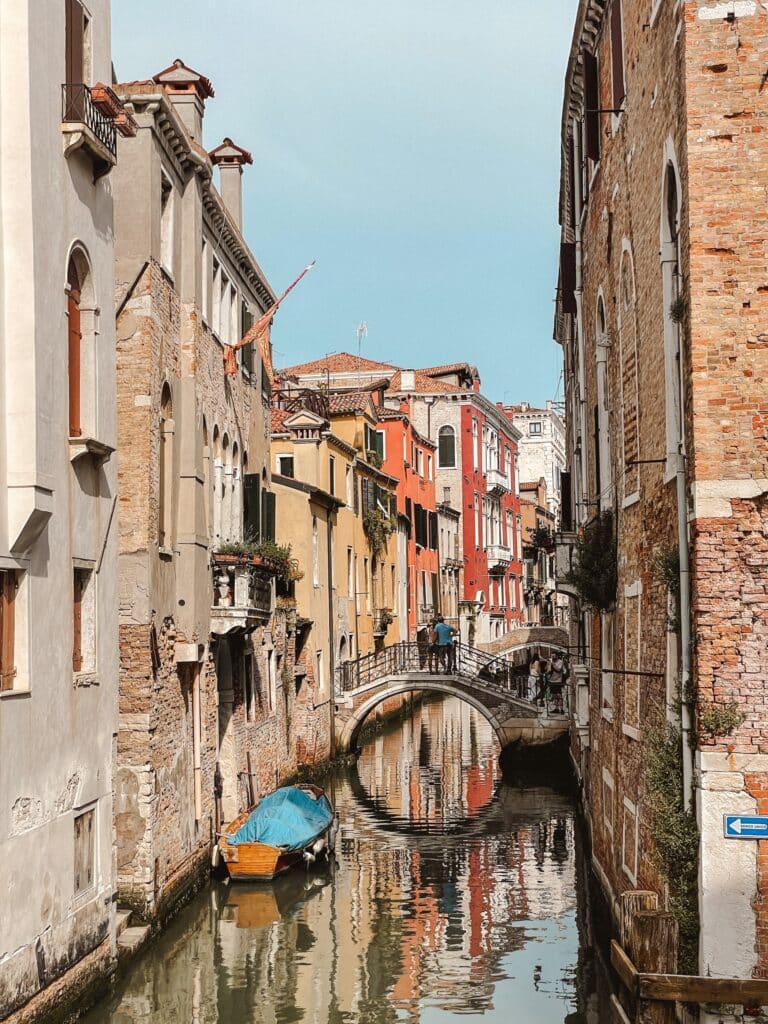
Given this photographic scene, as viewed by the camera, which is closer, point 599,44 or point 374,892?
point 599,44

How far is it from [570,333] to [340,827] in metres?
9.89

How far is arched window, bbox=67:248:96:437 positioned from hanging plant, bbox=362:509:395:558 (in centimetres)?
2524

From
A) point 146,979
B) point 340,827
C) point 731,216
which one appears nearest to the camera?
point 731,216

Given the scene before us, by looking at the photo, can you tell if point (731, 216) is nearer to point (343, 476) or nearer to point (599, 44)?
point (599, 44)

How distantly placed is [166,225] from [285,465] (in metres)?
15.3

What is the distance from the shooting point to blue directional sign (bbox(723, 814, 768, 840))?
8.60 metres

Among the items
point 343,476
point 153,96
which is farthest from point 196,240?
point 343,476

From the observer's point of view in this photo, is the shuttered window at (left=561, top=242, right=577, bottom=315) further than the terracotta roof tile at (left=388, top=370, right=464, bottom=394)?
No

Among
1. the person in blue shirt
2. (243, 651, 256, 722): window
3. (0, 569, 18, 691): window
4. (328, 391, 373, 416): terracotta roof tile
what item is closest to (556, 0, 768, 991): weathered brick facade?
(0, 569, 18, 691): window

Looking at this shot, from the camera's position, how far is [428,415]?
57.1 m

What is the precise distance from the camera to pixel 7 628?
1017cm

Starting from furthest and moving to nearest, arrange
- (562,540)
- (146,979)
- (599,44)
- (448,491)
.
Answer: (448,491), (562,540), (599,44), (146,979)

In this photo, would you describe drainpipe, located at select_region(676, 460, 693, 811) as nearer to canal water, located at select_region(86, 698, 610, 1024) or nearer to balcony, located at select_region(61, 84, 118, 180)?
canal water, located at select_region(86, 698, 610, 1024)

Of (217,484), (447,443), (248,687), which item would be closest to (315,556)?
(248,687)
